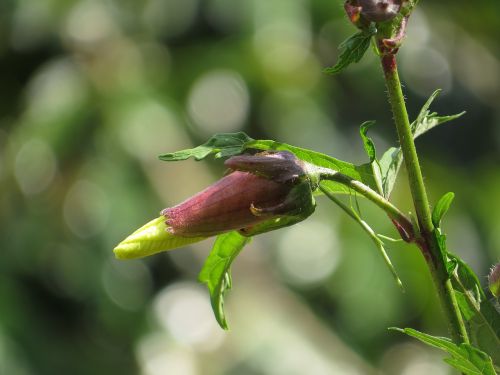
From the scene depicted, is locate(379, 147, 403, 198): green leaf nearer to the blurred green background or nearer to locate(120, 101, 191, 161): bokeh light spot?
the blurred green background

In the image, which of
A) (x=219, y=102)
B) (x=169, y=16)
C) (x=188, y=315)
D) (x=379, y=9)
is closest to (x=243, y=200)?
(x=379, y=9)

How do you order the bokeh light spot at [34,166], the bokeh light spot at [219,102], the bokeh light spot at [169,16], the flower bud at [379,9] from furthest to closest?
the bokeh light spot at [169,16]
the bokeh light spot at [219,102]
the bokeh light spot at [34,166]
the flower bud at [379,9]

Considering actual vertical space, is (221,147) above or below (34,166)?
above

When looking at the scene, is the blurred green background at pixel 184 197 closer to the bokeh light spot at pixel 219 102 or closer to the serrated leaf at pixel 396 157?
the bokeh light spot at pixel 219 102

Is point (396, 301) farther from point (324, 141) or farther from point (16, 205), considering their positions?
point (16, 205)

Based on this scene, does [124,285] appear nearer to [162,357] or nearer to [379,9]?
[162,357]

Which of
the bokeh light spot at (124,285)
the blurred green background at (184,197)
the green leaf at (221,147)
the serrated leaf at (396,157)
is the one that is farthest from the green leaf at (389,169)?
the bokeh light spot at (124,285)

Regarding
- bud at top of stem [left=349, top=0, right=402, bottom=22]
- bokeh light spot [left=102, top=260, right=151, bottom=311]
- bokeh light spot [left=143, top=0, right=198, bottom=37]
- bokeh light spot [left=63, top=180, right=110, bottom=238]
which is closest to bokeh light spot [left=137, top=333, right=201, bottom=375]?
bokeh light spot [left=102, top=260, right=151, bottom=311]
